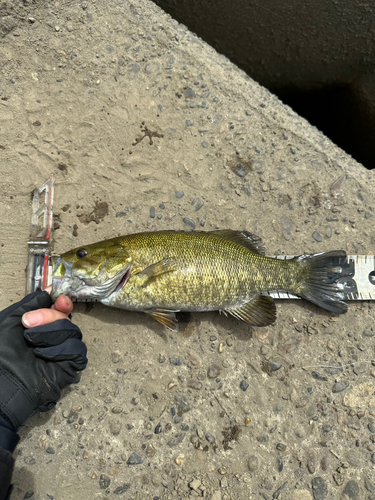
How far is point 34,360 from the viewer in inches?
110

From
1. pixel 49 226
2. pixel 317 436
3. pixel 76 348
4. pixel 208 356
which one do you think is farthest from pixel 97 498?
pixel 49 226

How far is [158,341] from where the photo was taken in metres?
3.10

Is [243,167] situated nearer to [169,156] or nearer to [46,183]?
[169,156]

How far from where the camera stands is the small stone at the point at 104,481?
285 centimetres

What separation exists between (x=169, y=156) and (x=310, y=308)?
6.56 feet

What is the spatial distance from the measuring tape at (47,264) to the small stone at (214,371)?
0.84 meters

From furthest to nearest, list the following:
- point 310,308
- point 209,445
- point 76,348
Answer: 1. point 310,308
2. point 209,445
3. point 76,348

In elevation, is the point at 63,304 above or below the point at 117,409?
above

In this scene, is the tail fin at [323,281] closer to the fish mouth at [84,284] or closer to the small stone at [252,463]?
the small stone at [252,463]

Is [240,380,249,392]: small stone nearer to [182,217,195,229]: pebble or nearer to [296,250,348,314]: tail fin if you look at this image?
[296,250,348,314]: tail fin

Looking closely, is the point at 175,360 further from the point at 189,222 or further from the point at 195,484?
the point at 189,222

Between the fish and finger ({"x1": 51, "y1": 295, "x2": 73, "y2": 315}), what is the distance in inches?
2.1

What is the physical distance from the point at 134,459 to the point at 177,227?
2.08m

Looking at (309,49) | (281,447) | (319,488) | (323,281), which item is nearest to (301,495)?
(319,488)
